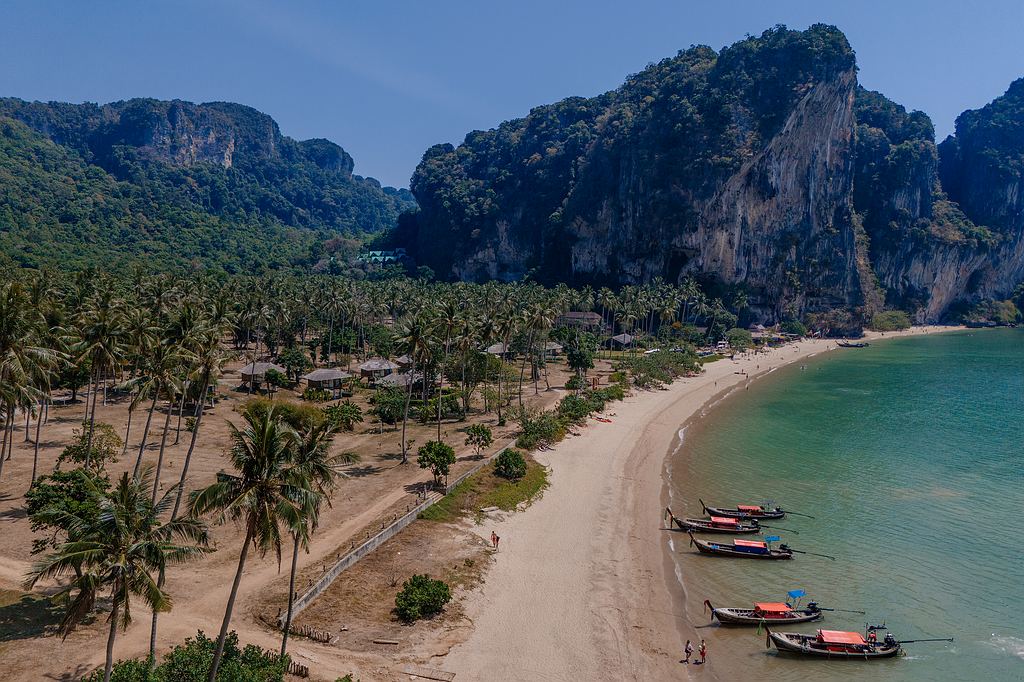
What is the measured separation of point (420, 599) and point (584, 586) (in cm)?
951

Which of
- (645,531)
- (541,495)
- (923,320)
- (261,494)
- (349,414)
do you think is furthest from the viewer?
(923,320)

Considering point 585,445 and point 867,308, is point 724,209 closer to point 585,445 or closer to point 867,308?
point 867,308

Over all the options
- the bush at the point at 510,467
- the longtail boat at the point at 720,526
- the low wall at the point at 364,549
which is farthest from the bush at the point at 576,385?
the longtail boat at the point at 720,526

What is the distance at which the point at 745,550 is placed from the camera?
3747cm

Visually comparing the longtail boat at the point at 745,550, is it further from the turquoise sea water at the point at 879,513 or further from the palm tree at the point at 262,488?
the palm tree at the point at 262,488

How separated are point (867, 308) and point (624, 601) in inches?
6967

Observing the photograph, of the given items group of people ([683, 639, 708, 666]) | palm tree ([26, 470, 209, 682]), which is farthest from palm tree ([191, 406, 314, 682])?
group of people ([683, 639, 708, 666])

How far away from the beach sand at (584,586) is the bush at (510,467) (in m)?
2.69

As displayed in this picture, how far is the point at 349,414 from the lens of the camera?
57.1 meters

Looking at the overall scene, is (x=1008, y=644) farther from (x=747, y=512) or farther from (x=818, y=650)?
(x=747, y=512)

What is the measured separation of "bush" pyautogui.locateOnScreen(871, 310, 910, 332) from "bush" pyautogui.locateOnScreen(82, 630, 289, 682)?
7885 inches

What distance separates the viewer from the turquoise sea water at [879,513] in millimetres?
28453

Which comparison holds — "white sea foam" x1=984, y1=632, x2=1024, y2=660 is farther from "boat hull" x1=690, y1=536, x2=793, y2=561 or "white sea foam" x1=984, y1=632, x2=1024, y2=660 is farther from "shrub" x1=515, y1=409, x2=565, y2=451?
"shrub" x1=515, y1=409, x2=565, y2=451

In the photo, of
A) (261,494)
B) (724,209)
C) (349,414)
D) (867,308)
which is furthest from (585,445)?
(867,308)
